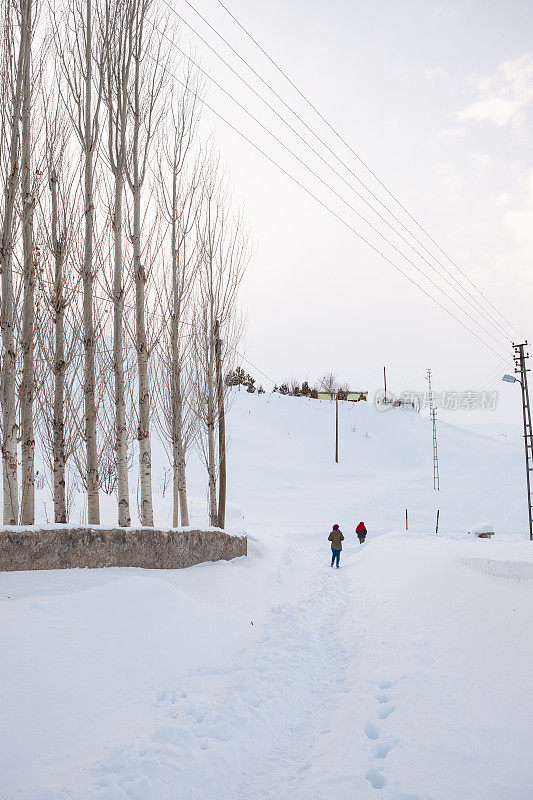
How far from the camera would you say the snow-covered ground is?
3587mm

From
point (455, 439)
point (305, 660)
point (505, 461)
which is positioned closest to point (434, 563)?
point (305, 660)

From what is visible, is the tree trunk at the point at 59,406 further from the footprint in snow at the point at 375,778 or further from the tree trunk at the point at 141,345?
the footprint in snow at the point at 375,778

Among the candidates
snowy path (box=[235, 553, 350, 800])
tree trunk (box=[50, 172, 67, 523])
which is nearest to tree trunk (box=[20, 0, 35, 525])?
tree trunk (box=[50, 172, 67, 523])

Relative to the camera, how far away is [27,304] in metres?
8.09

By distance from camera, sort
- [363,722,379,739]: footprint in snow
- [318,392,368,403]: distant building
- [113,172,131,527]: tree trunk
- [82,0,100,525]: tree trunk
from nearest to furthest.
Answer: [363,722,379,739]: footprint in snow
[82,0,100,525]: tree trunk
[113,172,131,527]: tree trunk
[318,392,368,403]: distant building

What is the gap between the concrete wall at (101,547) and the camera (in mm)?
6242

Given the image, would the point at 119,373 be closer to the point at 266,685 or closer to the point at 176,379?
the point at 176,379

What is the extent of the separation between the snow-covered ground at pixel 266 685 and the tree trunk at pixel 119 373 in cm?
185

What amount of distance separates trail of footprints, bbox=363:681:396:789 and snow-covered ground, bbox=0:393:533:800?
0.02 m

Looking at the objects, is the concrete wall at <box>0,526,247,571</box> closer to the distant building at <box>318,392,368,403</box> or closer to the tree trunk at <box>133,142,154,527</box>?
the tree trunk at <box>133,142,154,527</box>

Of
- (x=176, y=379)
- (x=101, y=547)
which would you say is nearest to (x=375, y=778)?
(x=101, y=547)

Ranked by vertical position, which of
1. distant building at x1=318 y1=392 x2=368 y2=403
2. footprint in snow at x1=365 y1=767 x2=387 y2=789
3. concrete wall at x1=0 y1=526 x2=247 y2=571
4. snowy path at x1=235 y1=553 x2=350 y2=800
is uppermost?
distant building at x1=318 y1=392 x2=368 y2=403

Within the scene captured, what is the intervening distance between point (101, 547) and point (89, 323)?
13.9 feet

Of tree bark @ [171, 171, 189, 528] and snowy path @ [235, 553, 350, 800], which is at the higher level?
tree bark @ [171, 171, 189, 528]
